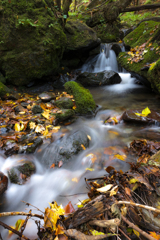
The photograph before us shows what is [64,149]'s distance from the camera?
124 inches

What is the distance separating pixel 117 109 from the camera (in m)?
5.24

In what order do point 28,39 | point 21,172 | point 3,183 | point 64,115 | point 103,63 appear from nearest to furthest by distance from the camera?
point 3,183 < point 21,172 < point 64,115 < point 28,39 < point 103,63

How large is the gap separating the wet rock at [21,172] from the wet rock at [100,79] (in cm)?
657

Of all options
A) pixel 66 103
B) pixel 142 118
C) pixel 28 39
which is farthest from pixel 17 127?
pixel 28 39

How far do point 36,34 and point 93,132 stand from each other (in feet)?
16.7

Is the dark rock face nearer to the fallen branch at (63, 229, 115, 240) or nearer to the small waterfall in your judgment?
the fallen branch at (63, 229, 115, 240)

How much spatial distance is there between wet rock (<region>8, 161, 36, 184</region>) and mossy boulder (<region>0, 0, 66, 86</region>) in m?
5.04

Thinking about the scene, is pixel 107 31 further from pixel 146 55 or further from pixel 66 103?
pixel 66 103

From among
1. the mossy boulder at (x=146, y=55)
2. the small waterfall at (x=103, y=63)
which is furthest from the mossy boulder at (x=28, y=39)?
the mossy boulder at (x=146, y=55)

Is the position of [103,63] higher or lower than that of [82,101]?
higher

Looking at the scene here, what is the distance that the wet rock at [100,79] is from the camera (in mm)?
8273

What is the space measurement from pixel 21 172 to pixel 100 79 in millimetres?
6954

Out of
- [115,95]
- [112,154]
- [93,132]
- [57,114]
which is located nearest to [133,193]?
[112,154]

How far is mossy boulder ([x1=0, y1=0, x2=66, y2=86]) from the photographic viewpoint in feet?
18.4
